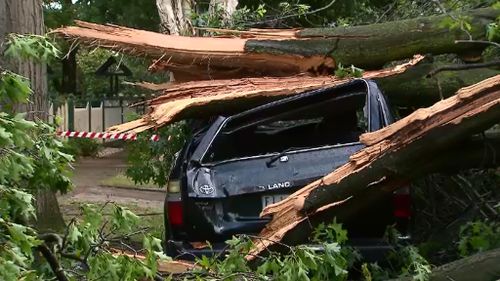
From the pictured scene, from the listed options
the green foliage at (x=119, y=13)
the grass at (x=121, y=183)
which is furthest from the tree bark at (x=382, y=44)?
the green foliage at (x=119, y=13)

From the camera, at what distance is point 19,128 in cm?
254

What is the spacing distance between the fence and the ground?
2.20 metres

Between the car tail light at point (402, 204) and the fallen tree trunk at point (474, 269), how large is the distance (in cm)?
88

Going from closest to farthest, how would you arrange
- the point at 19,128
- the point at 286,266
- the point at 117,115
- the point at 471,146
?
the point at 19,128 < the point at 286,266 < the point at 471,146 < the point at 117,115

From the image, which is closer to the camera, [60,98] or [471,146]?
[471,146]

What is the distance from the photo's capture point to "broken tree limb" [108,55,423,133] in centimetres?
612

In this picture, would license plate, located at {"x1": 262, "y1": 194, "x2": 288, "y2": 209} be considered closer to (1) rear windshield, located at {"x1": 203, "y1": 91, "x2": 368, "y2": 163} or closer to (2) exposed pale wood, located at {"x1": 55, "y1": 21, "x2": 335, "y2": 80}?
(1) rear windshield, located at {"x1": 203, "y1": 91, "x2": 368, "y2": 163}

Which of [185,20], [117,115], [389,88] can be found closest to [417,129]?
[389,88]

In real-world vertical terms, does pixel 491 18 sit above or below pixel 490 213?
above

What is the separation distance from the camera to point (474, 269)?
4.63m

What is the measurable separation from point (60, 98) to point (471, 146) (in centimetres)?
1925

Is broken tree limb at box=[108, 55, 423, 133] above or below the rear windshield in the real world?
above

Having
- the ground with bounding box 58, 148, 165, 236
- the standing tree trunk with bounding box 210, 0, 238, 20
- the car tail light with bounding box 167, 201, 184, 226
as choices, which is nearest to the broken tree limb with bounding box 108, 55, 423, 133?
the car tail light with bounding box 167, 201, 184, 226

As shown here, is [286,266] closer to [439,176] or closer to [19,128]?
[19,128]
